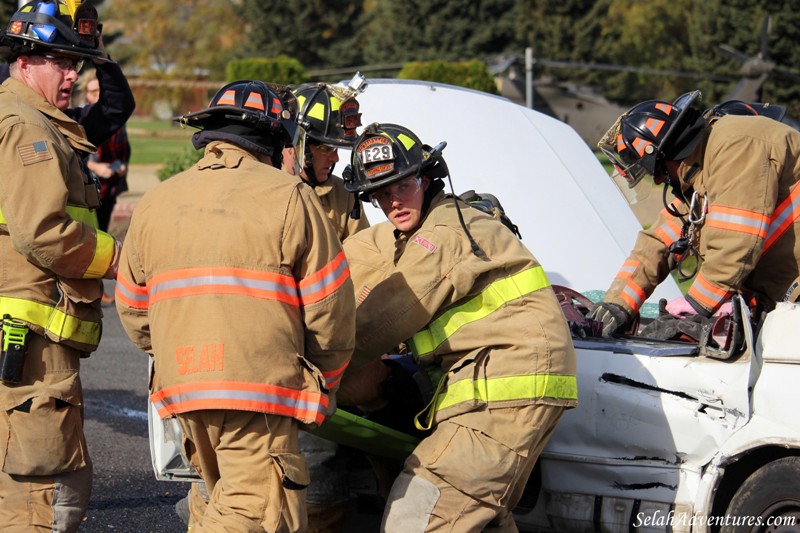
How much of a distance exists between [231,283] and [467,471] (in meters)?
1.04

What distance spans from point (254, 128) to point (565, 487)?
1867 millimetres

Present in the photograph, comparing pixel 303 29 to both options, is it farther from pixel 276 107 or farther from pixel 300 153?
pixel 276 107

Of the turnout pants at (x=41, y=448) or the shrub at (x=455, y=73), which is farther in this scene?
the shrub at (x=455, y=73)

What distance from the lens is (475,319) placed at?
11.7 ft

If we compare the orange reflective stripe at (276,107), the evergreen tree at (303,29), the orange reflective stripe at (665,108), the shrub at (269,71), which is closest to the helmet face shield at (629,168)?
the orange reflective stripe at (665,108)

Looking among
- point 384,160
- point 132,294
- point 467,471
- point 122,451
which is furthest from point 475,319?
point 122,451

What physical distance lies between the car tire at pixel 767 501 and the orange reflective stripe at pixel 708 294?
100 cm

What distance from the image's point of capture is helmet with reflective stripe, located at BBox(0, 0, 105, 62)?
3.88 metres

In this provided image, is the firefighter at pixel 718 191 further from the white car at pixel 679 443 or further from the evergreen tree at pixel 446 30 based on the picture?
the evergreen tree at pixel 446 30

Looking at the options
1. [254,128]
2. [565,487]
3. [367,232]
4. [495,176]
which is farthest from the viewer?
[495,176]

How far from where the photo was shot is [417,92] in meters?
6.36

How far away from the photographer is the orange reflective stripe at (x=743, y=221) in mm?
4387

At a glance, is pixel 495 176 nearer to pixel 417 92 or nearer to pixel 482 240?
pixel 417 92

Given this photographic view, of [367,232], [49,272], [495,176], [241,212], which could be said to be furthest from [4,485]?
[495,176]
